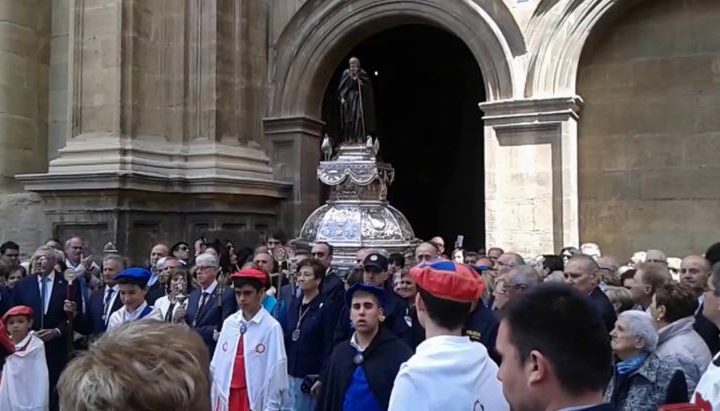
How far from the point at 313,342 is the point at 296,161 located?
8.63 metres

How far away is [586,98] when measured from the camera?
13.4 meters

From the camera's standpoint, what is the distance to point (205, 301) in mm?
6906

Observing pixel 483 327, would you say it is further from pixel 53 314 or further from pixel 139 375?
pixel 53 314

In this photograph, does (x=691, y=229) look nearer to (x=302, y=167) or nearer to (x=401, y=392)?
(x=302, y=167)

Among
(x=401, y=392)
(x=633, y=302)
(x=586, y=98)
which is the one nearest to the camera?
(x=401, y=392)

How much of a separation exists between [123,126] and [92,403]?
1191 centimetres

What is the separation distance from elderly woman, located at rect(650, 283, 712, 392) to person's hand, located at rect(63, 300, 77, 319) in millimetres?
5262

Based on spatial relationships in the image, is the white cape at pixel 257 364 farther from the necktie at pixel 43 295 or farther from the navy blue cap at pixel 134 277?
the necktie at pixel 43 295

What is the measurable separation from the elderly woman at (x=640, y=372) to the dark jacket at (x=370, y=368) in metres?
1.10

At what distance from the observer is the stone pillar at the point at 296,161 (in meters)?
14.6

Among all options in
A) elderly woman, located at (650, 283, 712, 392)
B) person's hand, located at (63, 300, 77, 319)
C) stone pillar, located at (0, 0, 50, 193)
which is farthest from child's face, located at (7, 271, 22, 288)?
stone pillar, located at (0, 0, 50, 193)

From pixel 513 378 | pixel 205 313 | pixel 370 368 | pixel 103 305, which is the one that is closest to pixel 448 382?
pixel 513 378

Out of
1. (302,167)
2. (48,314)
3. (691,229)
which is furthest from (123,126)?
(691,229)

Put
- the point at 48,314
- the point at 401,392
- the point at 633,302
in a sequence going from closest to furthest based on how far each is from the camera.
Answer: the point at 401,392 → the point at 633,302 → the point at 48,314
